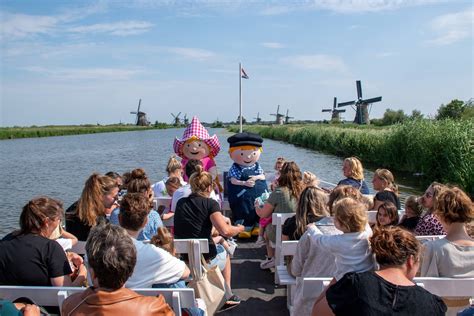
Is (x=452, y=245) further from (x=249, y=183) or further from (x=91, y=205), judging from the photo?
(x=249, y=183)

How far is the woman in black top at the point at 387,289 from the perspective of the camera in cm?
215

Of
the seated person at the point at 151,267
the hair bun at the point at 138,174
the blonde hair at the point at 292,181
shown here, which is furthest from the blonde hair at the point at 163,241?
the blonde hair at the point at 292,181

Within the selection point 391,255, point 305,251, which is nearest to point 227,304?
point 305,251

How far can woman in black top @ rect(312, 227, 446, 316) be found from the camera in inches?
84.7

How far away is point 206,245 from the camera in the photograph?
12.3 ft

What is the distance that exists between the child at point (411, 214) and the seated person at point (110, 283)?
309cm

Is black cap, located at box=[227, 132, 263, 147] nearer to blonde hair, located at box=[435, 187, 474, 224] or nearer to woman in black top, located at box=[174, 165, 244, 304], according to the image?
woman in black top, located at box=[174, 165, 244, 304]

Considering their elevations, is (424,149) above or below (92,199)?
below

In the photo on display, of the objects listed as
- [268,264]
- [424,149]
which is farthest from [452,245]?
[424,149]

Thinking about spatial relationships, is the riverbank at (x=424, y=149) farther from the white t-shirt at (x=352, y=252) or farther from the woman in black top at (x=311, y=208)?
the white t-shirt at (x=352, y=252)

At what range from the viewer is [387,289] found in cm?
218

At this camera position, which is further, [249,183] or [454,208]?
[249,183]

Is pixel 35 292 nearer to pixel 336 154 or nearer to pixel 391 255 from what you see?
pixel 391 255

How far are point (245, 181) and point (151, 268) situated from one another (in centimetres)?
446
